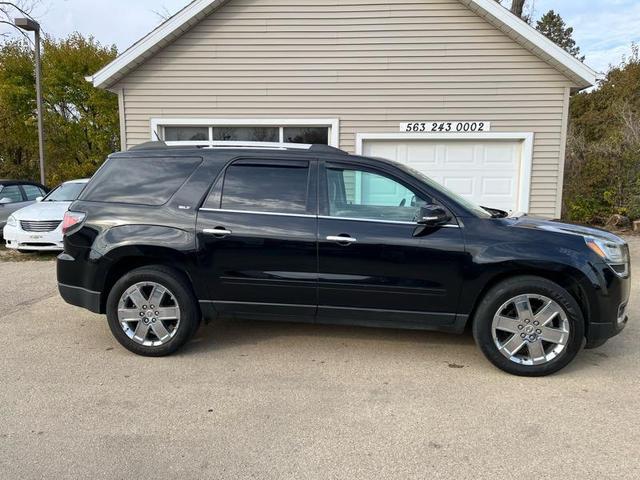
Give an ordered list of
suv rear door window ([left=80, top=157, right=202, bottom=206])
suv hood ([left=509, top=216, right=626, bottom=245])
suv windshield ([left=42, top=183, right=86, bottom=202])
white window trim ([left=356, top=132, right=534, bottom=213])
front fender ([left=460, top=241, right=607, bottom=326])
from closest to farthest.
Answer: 1. front fender ([left=460, top=241, right=607, bottom=326])
2. suv hood ([left=509, top=216, right=626, bottom=245])
3. suv rear door window ([left=80, top=157, right=202, bottom=206])
4. white window trim ([left=356, top=132, right=534, bottom=213])
5. suv windshield ([left=42, top=183, right=86, bottom=202])

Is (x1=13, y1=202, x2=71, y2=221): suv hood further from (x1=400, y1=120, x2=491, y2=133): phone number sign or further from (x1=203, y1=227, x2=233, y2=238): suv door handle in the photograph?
(x1=400, y1=120, x2=491, y2=133): phone number sign

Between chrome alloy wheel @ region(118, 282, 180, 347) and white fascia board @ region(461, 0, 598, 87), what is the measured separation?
296 inches

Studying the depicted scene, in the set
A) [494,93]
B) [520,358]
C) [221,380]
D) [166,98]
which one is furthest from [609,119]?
[221,380]

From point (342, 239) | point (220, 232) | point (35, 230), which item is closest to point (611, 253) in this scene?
point (342, 239)

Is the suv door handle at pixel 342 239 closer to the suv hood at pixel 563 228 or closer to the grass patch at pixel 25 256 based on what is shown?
the suv hood at pixel 563 228

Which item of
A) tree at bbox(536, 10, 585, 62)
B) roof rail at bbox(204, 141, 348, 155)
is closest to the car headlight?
roof rail at bbox(204, 141, 348, 155)

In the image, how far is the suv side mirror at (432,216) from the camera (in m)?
3.73

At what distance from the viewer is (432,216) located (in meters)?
3.73

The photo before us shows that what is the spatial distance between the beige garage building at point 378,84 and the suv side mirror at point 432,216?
18.2 ft

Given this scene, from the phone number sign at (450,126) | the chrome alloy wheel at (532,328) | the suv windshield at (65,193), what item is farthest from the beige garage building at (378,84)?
the chrome alloy wheel at (532,328)

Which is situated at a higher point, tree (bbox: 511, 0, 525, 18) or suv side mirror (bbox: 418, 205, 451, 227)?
tree (bbox: 511, 0, 525, 18)

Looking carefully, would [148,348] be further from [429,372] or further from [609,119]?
[609,119]

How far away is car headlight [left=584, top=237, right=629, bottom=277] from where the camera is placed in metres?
3.70

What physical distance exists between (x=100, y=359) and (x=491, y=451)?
3212mm
